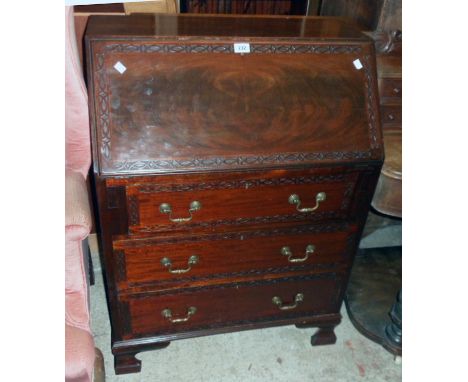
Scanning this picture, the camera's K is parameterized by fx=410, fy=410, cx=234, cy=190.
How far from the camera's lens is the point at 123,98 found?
45.9 inches

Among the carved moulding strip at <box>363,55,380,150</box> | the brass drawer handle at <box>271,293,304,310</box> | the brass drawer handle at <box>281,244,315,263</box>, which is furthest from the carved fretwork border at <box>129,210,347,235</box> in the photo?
the brass drawer handle at <box>271,293,304,310</box>

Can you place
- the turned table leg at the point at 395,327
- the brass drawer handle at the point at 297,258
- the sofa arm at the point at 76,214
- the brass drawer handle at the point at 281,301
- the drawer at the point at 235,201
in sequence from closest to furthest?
the sofa arm at the point at 76,214, the drawer at the point at 235,201, the brass drawer handle at the point at 297,258, the brass drawer handle at the point at 281,301, the turned table leg at the point at 395,327

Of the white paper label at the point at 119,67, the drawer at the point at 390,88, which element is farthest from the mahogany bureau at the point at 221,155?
the drawer at the point at 390,88

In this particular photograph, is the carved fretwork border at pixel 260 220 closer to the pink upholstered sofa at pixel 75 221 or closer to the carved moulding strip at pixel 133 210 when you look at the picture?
the carved moulding strip at pixel 133 210

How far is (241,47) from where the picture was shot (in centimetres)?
125

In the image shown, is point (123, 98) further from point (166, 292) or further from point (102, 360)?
point (102, 360)

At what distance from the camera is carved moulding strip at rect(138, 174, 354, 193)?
3.95 ft

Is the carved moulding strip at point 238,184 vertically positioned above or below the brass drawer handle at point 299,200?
above

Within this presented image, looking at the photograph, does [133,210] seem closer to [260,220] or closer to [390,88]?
[260,220]

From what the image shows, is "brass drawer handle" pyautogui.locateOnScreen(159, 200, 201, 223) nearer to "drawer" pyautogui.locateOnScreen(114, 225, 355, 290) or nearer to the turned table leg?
"drawer" pyautogui.locateOnScreen(114, 225, 355, 290)

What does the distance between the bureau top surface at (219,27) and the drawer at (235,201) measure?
1.47 feet

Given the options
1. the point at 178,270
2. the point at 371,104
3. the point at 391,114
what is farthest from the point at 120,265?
the point at 391,114

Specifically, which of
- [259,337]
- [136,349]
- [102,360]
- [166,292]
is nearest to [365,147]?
[166,292]

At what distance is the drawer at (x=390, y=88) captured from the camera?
160 cm
